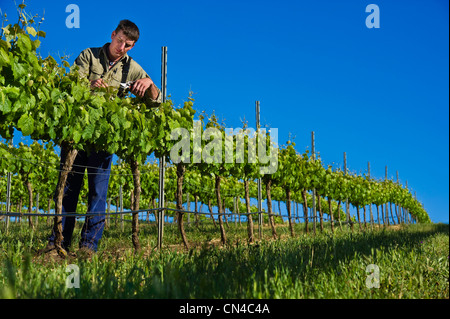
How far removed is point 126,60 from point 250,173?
17.1 ft

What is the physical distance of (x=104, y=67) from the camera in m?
5.22

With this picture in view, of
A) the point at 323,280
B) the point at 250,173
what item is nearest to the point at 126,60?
the point at 323,280

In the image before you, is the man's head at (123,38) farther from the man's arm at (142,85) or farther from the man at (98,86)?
the man's arm at (142,85)

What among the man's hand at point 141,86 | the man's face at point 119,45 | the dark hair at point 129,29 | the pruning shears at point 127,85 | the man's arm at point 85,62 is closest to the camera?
the dark hair at point 129,29

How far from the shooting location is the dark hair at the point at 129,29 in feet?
15.5

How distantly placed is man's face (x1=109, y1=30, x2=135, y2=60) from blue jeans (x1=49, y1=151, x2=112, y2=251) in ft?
4.54

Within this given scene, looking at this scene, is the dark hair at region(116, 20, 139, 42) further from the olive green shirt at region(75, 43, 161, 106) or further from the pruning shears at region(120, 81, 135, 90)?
the pruning shears at region(120, 81, 135, 90)

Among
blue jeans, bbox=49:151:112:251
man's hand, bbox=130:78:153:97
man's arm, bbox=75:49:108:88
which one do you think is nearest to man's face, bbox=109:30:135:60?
man's arm, bbox=75:49:108:88

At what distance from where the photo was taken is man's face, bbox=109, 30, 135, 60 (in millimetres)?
4836

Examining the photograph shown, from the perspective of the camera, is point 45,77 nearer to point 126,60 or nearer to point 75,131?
point 75,131

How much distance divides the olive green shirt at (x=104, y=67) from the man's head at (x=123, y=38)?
0.45ft

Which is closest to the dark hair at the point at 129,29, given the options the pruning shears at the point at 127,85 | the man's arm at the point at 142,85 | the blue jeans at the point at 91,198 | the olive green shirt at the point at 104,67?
the olive green shirt at the point at 104,67
